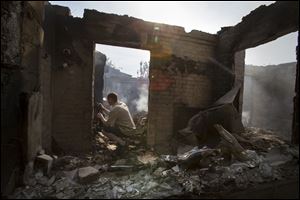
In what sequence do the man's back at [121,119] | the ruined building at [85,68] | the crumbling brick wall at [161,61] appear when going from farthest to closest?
the man's back at [121,119]
the crumbling brick wall at [161,61]
the ruined building at [85,68]

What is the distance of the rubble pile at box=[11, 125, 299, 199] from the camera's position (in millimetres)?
2725

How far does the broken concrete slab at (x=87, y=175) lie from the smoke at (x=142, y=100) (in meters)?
15.2

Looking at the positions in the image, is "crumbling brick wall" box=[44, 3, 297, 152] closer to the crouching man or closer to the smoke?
the crouching man

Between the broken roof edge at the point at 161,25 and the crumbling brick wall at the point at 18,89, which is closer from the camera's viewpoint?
the crumbling brick wall at the point at 18,89

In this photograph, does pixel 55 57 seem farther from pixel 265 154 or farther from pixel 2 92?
pixel 265 154

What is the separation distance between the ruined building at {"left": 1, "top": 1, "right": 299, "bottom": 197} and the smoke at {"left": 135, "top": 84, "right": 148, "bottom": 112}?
39.8 feet

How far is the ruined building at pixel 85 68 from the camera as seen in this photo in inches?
103

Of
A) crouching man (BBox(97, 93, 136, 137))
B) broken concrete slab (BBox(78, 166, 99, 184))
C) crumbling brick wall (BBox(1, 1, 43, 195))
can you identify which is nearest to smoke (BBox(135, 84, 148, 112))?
crouching man (BBox(97, 93, 136, 137))

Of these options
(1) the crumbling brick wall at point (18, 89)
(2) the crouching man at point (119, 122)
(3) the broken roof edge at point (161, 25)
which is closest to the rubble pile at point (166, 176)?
(1) the crumbling brick wall at point (18, 89)

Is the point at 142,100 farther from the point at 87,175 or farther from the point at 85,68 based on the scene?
the point at 87,175

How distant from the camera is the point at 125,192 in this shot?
9.15ft

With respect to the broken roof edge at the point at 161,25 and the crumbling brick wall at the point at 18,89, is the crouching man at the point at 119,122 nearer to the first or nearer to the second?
the broken roof edge at the point at 161,25

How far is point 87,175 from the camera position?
2924 mm

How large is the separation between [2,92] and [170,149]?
4197 mm
